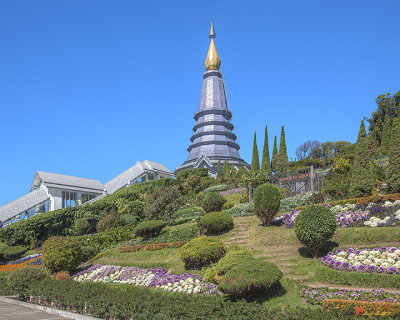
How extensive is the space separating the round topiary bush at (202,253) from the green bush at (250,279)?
3628mm

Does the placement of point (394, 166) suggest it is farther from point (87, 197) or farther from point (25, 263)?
point (87, 197)

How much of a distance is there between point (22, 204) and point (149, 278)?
82.6 ft

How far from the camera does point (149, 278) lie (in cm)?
1552

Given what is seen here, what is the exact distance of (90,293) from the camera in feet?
40.3

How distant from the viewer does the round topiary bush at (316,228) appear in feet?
42.7

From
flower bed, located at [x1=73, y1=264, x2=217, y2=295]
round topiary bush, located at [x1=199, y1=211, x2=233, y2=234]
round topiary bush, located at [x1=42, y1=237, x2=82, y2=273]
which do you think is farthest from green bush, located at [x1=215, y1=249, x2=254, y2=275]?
round topiary bush, located at [x1=42, y1=237, x2=82, y2=273]

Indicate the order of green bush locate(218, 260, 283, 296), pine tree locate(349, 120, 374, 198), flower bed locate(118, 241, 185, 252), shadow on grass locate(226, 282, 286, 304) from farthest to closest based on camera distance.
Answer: pine tree locate(349, 120, 374, 198) → flower bed locate(118, 241, 185, 252) → shadow on grass locate(226, 282, 286, 304) → green bush locate(218, 260, 283, 296)

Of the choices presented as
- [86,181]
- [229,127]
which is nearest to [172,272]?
[86,181]

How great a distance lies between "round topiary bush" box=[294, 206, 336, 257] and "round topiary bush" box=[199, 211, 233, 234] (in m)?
6.18

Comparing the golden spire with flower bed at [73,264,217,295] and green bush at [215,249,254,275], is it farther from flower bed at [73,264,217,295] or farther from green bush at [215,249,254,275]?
green bush at [215,249,254,275]

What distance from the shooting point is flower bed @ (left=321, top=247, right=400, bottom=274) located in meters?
11.3

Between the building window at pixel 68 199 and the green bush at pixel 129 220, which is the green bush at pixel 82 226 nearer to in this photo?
the green bush at pixel 129 220

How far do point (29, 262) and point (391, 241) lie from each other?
21921mm

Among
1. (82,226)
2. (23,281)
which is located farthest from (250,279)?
(82,226)
